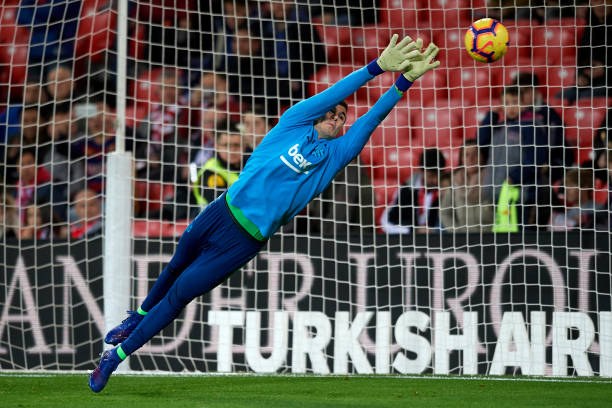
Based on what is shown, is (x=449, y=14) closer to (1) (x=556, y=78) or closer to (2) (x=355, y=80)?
(1) (x=556, y=78)

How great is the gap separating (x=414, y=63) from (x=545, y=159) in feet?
13.2

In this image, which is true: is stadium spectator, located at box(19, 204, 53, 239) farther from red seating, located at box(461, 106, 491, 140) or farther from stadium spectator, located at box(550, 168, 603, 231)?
stadium spectator, located at box(550, 168, 603, 231)

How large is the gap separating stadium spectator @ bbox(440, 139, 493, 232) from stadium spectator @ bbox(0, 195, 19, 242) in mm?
4441

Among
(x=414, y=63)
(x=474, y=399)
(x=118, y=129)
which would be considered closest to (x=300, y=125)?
(x=414, y=63)

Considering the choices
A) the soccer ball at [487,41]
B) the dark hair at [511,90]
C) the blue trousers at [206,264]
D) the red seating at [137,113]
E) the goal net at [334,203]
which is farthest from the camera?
the red seating at [137,113]

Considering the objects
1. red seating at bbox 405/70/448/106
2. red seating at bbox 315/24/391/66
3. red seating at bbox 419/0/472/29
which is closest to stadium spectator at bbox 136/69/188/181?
red seating at bbox 315/24/391/66

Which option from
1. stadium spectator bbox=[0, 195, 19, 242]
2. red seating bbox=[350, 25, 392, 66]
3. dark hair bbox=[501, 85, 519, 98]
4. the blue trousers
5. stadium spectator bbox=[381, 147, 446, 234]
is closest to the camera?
the blue trousers

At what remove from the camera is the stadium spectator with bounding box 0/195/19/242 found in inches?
392

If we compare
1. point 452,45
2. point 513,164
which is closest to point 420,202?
point 513,164

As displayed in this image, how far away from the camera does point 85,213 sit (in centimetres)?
972

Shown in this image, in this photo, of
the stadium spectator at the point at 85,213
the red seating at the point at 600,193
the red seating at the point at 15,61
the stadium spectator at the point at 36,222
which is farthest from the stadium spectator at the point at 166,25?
the red seating at the point at 600,193

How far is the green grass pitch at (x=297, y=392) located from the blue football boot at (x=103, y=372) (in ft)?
0.35

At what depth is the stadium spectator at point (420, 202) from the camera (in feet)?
30.1

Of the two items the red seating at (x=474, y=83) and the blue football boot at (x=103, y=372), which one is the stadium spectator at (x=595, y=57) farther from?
the blue football boot at (x=103, y=372)
